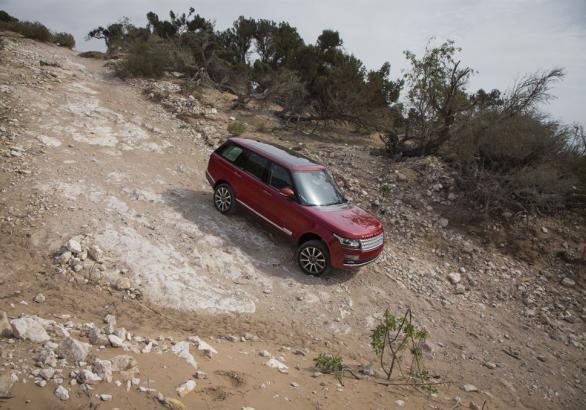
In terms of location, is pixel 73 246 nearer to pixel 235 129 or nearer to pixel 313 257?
pixel 313 257

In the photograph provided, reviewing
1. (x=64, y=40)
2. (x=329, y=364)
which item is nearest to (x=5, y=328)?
(x=329, y=364)

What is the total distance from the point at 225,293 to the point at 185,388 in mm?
2452

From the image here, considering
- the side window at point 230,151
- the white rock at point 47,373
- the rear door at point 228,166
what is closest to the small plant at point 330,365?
the white rock at point 47,373

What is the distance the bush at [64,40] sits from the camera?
26828 millimetres

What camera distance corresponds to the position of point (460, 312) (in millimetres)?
6762

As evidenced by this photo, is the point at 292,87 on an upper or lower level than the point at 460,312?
upper

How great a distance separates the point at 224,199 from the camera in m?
7.79

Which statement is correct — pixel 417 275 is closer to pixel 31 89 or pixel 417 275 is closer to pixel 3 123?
pixel 3 123

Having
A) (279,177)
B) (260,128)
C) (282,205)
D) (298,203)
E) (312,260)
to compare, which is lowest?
(312,260)

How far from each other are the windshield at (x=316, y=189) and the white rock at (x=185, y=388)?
12.7 feet

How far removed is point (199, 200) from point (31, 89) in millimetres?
7670

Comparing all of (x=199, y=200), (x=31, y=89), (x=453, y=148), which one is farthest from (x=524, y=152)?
(x=31, y=89)

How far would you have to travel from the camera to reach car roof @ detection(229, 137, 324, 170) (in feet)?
23.3

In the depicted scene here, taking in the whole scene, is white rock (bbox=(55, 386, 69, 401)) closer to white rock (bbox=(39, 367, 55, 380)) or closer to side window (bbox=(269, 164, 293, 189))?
white rock (bbox=(39, 367, 55, 380))
